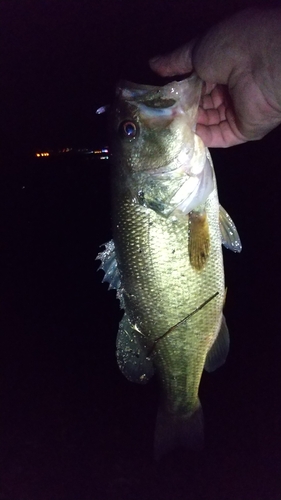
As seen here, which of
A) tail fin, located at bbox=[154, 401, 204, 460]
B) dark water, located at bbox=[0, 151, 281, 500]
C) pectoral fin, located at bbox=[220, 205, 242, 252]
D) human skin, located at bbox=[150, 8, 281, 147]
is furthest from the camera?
dark water, located at bbox=[0, 151, 281, 500]

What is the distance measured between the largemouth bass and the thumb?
7.4 inches

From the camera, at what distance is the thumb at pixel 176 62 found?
130cm

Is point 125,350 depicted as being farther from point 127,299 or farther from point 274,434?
point 274,434

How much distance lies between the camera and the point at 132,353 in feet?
4.62

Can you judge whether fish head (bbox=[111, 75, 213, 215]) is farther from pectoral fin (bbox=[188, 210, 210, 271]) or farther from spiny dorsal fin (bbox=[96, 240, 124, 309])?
spiny dorsal fin (bbox=[96, 240, 124, 309])

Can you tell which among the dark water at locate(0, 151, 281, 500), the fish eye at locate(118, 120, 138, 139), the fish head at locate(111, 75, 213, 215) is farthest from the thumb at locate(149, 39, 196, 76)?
the dark water at locate(0, 151, 281, 500)

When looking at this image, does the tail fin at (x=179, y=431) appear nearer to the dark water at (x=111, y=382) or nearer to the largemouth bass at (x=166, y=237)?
the largemouth bass at (x=166, y=237)

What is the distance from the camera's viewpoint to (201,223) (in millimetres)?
1161

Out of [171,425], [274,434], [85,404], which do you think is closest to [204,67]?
[171,425]

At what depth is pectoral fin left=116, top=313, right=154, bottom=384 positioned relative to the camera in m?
1.39

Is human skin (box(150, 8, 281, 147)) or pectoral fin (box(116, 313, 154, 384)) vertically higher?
human skin (box(150, 8, 281, 147))

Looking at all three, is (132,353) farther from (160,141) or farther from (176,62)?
(176,62)

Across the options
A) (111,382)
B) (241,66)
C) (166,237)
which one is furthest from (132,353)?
(111,382)

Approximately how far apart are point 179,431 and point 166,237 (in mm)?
832
